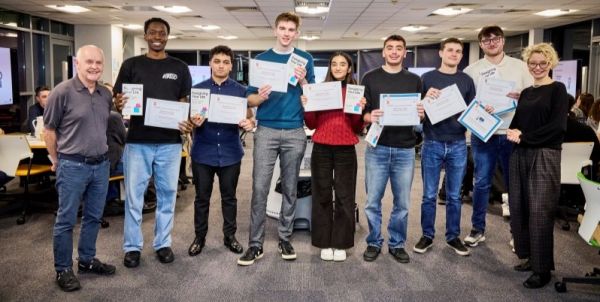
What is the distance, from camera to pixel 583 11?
30.4 feet

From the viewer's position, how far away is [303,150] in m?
3.34

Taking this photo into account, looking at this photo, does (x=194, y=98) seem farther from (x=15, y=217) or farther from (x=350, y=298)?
(x=15, y=217)

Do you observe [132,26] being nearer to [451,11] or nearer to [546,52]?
[451,11]

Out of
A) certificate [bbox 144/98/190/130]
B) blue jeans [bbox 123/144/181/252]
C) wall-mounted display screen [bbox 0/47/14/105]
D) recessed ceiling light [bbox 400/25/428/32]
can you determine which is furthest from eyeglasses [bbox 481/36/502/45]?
recessed ceiling light [bbox 400/25/428/32]

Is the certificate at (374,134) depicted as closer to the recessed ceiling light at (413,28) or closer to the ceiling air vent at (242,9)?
the ceiling air vent at (242,9)

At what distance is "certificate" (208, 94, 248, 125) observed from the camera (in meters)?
3.25

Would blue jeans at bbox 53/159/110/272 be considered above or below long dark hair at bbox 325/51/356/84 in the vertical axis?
below

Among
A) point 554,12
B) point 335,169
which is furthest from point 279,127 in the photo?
point 554,12

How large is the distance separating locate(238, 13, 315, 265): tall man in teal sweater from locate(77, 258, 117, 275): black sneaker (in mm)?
840

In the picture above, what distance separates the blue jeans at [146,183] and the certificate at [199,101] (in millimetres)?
289

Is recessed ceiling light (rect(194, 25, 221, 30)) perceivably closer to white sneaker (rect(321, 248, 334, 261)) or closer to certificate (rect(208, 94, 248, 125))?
certificate (rect(208, 94, 248, 125))

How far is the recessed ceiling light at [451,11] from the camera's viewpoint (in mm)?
8980

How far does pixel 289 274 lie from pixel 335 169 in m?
0.75

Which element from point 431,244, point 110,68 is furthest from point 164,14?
point 431,244
